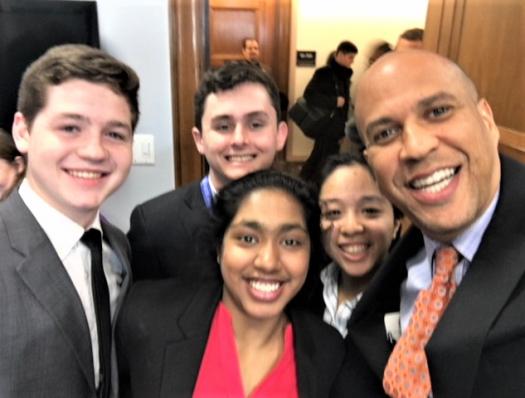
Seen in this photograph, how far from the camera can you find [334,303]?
4.18 feet

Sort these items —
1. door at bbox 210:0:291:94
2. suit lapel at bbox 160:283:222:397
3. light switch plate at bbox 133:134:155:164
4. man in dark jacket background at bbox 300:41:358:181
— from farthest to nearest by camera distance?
door at bbox 210:0:291:94 → man in dark jacket background at bbox 300:41:358:181 → light switch plate at bbox 133:134:155:164 → suit lapel at bbox 160:283:222:397

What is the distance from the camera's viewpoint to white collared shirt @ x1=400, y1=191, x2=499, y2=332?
0.89 m

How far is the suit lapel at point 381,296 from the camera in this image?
1.06m

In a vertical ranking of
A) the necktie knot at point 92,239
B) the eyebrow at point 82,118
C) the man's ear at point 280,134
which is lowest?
the necktie knot at point 92,239

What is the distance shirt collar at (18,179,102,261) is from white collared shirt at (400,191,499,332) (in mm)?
762

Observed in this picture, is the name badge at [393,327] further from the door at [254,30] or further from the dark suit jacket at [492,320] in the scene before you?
the door at [254,30]

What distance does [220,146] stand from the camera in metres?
→ 1.32

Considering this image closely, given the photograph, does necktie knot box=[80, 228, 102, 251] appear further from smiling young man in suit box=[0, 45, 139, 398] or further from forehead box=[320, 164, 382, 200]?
forehead box=[320, 164, 382, 200]

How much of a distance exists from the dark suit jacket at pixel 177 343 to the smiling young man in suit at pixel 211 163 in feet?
0.45

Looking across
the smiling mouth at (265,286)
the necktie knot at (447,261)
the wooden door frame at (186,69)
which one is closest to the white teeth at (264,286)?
the smiling mouth at (265,286)

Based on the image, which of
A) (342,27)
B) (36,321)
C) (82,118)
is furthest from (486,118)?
(342,27)

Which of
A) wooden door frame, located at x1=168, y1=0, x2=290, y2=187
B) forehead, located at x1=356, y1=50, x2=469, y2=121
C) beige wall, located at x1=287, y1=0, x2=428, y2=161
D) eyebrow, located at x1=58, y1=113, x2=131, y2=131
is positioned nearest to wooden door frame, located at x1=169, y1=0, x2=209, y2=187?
wooden door frame, located at x1=168, y1=0, x2=290, y2=187

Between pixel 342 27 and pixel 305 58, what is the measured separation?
0.55 m

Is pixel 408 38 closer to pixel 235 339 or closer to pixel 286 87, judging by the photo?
pixel 286 87
